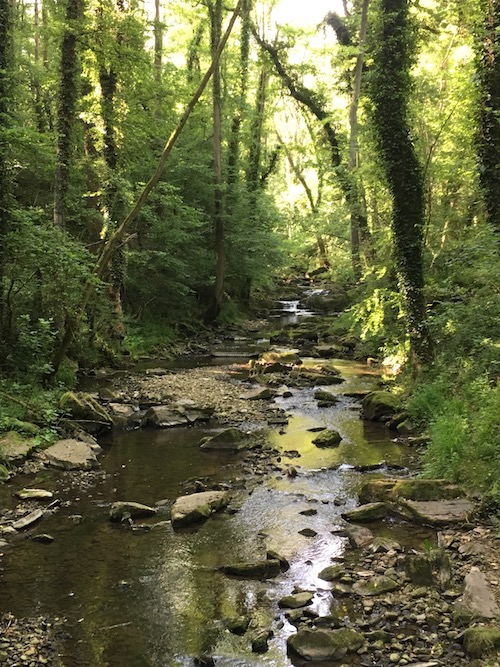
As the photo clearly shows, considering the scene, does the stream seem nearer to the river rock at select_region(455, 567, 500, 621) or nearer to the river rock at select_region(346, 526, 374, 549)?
the river rock at select_region(346, 526, 374, 549)

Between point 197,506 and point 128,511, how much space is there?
2.91 ft

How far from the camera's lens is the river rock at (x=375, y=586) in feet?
16.8

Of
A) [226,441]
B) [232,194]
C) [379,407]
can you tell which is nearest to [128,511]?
[226,441]

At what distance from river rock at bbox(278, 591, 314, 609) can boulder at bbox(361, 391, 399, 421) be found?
6.72m

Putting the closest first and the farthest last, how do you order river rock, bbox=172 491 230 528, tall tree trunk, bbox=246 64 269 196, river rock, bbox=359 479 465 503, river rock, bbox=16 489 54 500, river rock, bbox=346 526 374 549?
river rock, bbox=346 526 374 549 → river rock, bbox=172 491 230 528 → river rock, bbox=359 479 465 503 → river rock, bbox=16 489 54 500 → tall tree trunk, bbox=246 64 269 196

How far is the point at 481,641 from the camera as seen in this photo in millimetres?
4059

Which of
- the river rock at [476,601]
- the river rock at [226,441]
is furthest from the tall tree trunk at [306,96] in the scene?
the river rock at [476,601]

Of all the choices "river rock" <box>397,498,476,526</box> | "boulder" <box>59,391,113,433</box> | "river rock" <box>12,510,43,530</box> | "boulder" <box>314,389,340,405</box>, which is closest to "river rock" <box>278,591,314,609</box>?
"river rock" <box>397,498,476,526</box>

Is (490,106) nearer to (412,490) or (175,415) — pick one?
(412,490)

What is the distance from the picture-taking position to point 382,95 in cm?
1231

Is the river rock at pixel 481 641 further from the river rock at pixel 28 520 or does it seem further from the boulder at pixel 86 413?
the boulder at pixel 86 413

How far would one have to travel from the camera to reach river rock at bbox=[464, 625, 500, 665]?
400cm

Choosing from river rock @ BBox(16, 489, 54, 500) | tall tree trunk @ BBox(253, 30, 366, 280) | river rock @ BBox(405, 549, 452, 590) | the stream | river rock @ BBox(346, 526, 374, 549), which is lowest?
the stream

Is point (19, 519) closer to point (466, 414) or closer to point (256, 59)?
point (466, 414)
